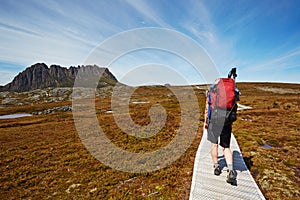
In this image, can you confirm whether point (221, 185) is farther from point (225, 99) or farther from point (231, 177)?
point (225, 99)

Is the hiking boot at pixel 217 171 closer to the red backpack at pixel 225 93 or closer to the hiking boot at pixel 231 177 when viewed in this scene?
the hiking boot at pixel 231 177

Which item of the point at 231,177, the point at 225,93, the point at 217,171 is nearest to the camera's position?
the point at 225,93

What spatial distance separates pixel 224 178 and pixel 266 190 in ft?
3.98

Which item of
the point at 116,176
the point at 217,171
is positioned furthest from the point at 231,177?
the point at 116,176

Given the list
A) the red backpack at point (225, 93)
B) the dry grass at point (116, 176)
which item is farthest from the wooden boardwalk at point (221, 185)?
the red backpack at point (225, 93)

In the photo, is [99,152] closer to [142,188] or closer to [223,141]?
[142,188]

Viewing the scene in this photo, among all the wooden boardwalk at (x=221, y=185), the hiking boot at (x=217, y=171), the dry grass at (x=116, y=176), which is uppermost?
the hiking boot at (x=217, y=171)

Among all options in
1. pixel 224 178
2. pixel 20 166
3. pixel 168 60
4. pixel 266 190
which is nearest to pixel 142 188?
pixel 224 178

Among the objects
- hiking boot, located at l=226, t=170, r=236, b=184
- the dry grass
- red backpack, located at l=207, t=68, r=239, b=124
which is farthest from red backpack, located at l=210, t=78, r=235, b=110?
the dry grass

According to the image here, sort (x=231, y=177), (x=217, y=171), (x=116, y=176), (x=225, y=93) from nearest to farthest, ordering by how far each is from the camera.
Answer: (x=225, y=93) → (x=231, y=177) → (x=217, y=171) → (x=116, y=176)

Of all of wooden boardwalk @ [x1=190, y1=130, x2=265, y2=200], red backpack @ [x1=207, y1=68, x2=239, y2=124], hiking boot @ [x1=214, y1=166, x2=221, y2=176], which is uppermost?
red backpack @ [x1=207, y1=68, x2=239, y2=124]

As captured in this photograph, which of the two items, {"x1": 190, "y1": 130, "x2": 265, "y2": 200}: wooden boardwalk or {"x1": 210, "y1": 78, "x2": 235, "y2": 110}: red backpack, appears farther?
{"x1": 210, "y1": 78, "x2": 235, "y2": 110}: red backpack

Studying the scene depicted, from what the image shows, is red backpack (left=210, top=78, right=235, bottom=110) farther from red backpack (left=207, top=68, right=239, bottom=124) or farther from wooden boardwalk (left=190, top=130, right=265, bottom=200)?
wooden boardwalk (left=190, top=130, right=265, bottom=200)

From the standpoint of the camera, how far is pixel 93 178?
707cm
